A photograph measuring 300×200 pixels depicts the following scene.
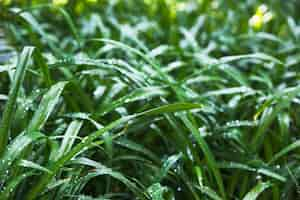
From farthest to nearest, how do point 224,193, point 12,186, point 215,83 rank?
point 215,83, point 224,193, point 12,186

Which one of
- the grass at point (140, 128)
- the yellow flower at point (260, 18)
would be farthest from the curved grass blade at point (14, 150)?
the yellow flower at point (260, 18)

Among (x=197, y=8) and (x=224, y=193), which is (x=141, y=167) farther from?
(x=197, y=8)

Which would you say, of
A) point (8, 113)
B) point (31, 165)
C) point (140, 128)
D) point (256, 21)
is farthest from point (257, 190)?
point (256, 21)

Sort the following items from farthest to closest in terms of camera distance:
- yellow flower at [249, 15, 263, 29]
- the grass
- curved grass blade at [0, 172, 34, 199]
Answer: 1. yellow flower at [249, 15, 263, 29]
2. the grass
3. curved grass blade at [0, 172, 34, 199]

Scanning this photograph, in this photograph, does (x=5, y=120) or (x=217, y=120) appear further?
(x=217, y=120)

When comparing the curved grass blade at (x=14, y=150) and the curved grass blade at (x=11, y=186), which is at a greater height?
the curved grass blade at (x=14, y=150)

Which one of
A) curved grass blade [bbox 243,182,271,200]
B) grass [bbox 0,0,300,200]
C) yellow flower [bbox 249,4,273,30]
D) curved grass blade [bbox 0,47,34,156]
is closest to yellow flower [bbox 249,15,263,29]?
yellow flower [bbox 249,4,273,30]

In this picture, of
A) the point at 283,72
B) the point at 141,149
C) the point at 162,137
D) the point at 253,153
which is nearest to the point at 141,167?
the point at 141,149

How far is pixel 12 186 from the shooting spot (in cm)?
140

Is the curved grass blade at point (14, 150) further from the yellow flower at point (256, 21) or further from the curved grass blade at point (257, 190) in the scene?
the yellow flower at point (256, 21)

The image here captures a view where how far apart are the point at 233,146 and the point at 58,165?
739 mm

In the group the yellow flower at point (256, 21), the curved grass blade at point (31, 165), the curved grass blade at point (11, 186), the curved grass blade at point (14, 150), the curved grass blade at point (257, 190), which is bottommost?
the curved grass blade at point (257, 190)

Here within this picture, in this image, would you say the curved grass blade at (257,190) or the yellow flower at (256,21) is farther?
the yellow flower at (256,21)

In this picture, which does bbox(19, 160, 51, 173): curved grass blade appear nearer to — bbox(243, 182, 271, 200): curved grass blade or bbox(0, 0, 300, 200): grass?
bbox(0, 0, 300, 200): grass
